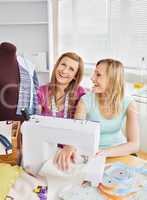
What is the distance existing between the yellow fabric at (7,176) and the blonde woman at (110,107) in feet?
1.71

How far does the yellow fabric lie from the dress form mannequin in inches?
22.5

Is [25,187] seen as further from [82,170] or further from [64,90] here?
[64,90]

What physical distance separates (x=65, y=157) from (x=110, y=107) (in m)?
0.50

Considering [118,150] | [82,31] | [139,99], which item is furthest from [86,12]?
[118,150]

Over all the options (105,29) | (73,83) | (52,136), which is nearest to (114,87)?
(73,83)

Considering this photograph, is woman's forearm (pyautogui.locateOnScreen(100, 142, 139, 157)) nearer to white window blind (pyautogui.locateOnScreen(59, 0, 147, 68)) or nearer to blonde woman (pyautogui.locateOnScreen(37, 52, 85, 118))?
blonde woman (pyautogui.locateOnScreen(37, 52, 85, 118))

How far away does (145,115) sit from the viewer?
2133mm

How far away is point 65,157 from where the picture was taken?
115 centimetres

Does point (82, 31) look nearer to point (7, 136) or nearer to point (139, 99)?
point (139, 99)

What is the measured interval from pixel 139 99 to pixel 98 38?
4.20 ft

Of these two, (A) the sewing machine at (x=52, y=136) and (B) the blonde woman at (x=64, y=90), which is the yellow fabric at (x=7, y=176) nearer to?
(A) the sewing machine at (x=52, y=136)

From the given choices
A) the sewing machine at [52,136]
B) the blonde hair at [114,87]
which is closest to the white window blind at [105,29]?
the blonde hair at [114,87]

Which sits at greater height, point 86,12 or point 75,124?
point 86,12

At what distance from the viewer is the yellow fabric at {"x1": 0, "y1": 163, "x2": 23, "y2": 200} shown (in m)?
1.01
